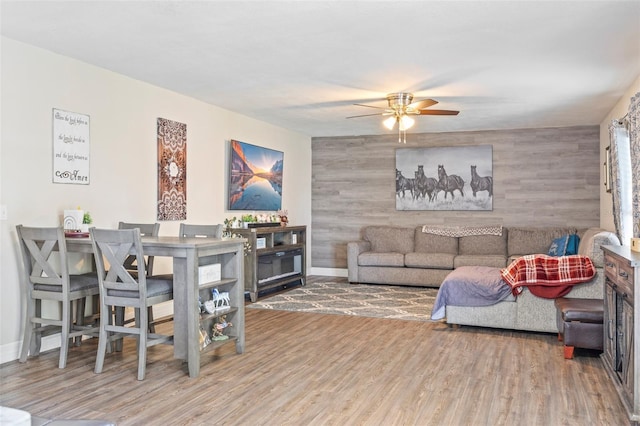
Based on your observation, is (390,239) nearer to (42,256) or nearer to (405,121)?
(405,121)

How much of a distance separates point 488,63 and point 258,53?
1963 mm

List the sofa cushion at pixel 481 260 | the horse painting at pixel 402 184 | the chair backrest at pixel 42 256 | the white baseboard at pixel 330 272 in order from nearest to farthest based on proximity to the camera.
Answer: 1. the chair backrest at pixel 42 256
2. the sofa cushion at pixel 481 260
3. the horse painting at pixel 402 184
4. the white baseboard at pixel 330 272

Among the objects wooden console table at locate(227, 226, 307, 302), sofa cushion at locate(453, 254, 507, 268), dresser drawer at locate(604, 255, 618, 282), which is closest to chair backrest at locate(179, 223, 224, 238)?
wooden console table at locate(227, 226, 307, 302)

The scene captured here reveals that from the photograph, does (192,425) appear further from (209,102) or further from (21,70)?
(209,102)

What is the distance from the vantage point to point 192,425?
9.34ft

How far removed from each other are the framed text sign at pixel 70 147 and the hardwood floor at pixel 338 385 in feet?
4.72

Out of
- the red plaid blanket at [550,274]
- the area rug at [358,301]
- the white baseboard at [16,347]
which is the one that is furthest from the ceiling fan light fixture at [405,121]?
the white baseboard at [16,347]

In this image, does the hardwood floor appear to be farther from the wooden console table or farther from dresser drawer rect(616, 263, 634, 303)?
the wooden console table

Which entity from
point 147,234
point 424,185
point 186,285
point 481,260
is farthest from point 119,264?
point 424,185

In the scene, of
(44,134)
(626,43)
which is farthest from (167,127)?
(626,43)

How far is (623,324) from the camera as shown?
3174mm

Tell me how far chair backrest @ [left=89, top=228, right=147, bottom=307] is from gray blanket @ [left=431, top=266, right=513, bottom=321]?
113 inches

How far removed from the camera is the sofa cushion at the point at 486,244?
26.0ft

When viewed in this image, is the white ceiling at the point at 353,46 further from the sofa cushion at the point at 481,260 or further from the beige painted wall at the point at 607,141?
the sofa cushion at the point at 481,260
